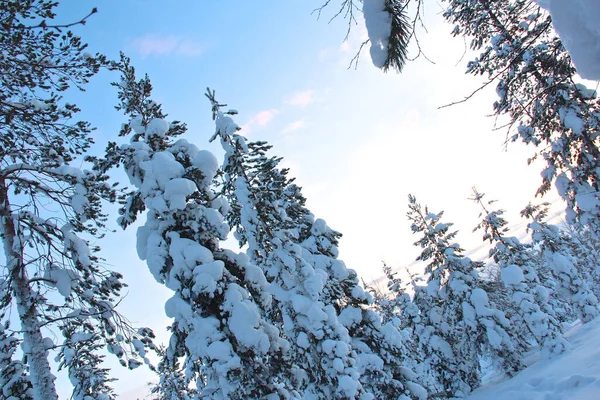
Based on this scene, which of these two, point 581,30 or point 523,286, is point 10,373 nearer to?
point 581,30

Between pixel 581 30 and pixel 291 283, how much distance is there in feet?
32.6

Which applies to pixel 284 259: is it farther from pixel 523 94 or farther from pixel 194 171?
pixel 523 94

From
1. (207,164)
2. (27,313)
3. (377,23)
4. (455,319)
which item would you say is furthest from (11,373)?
(455,319)

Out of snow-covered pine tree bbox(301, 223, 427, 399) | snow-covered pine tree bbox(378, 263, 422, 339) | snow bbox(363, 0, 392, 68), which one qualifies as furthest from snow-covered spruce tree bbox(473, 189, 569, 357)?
snow bbox(363, 0, 392, 68)

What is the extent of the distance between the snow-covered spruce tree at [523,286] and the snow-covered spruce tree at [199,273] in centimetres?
1957

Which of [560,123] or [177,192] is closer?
[177,192]

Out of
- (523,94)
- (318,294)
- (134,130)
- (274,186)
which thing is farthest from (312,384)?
(523,94)

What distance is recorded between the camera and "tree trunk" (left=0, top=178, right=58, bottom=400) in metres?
5.93

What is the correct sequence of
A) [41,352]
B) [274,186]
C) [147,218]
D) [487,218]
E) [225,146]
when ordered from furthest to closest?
1. [487,218]
2. [274,186]
3. [225,146]
4. [147,218]
5. [41,352]

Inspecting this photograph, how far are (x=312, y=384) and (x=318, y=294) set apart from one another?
313cm

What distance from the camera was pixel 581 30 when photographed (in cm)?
173

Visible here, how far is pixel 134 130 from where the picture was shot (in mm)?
9641

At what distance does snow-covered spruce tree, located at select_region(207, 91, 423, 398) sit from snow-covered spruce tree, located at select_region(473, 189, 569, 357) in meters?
13.0

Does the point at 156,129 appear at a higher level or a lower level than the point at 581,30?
higher
